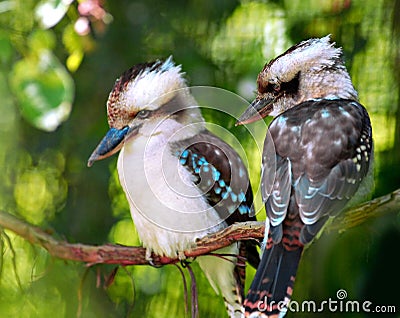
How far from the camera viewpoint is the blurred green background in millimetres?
891

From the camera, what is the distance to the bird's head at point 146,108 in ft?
2.60

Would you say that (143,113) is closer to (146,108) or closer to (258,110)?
(146,108)

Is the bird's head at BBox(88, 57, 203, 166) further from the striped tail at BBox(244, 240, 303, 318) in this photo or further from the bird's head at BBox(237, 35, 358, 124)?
the striped tail at BBox(244, 240, 303, 318)

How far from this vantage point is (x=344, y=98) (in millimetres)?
763

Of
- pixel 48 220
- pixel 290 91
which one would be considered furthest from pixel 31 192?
pixel 290 91

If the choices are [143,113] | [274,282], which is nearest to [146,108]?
[143,113]

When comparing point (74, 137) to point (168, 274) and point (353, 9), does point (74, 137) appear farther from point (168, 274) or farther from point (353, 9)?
point (353, 9)

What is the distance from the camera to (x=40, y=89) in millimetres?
850

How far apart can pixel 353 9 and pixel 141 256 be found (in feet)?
1.34

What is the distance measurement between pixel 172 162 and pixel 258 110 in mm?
111

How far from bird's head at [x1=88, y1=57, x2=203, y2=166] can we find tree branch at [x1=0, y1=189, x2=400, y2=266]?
0.13m

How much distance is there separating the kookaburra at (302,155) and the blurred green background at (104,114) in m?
0.09

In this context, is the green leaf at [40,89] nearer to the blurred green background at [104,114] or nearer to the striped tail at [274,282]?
the blurred green background at [104,114]

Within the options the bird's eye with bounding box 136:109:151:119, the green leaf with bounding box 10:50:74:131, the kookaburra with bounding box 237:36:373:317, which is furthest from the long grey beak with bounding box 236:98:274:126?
the green leaf with bounding box 10:50:74:131
